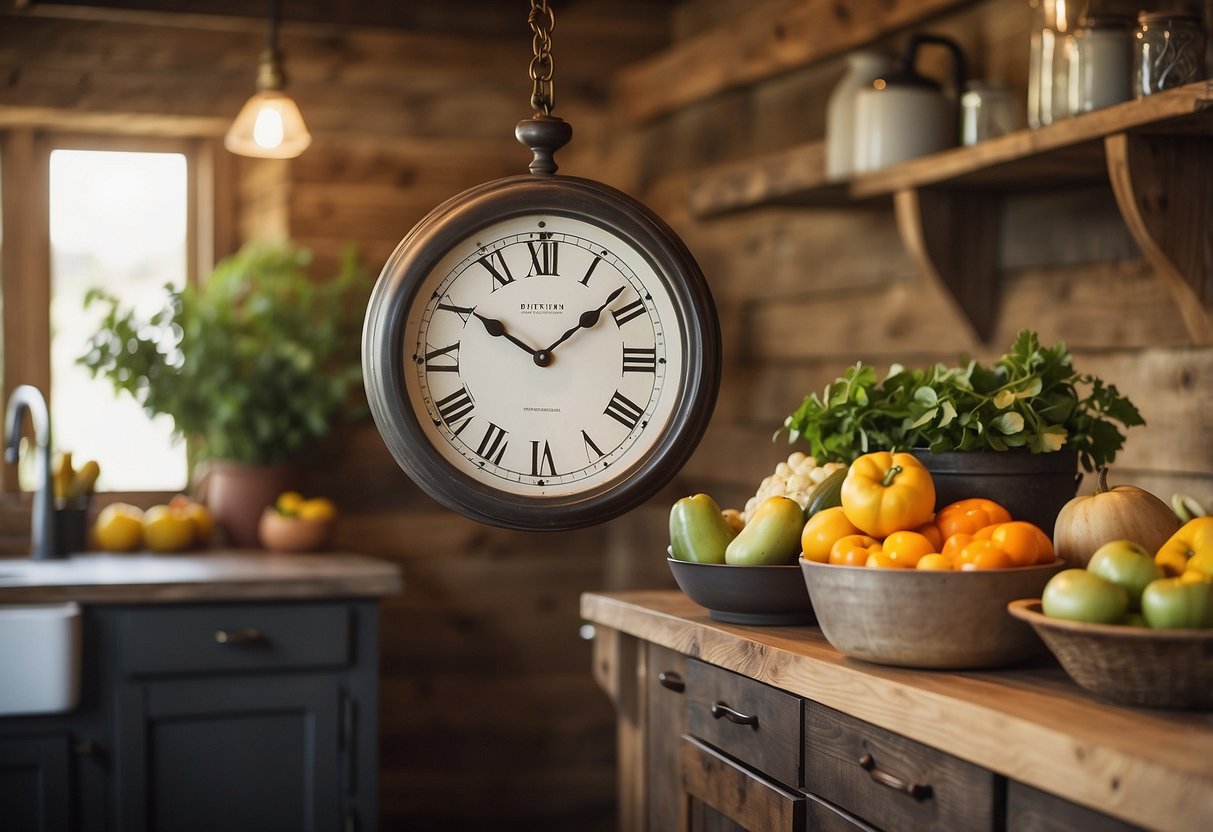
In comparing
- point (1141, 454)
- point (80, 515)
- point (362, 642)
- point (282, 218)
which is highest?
point (282, 218)

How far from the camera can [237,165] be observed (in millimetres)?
3441

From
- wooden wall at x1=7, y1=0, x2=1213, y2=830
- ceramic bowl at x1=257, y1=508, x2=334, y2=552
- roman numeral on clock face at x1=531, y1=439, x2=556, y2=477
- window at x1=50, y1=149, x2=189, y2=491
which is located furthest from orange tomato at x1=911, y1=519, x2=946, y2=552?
window at x1=50, y1=149, x2=189, y2=491

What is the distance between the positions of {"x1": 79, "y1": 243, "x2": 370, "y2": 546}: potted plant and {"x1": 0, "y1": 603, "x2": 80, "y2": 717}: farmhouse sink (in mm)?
730

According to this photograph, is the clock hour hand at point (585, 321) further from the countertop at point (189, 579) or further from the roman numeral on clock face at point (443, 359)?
the countertop at point (189, 579)

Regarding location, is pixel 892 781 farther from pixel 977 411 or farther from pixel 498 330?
pixel 498 330

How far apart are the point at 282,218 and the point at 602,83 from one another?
0.96 meters

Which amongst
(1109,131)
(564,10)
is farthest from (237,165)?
(1109,131)

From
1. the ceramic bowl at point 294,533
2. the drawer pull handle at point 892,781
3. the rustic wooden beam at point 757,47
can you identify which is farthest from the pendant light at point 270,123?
the drawer pull handle at point 892,781

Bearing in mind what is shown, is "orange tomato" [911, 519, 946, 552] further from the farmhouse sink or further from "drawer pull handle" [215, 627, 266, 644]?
the farmhouse sink

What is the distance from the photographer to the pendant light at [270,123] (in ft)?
9.36

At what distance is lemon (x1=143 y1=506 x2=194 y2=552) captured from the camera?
117 inches

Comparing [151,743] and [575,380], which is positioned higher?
[575,380]

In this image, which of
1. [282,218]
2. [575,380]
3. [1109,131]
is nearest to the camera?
[575,380]

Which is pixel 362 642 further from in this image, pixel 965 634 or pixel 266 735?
pixel 965 634
